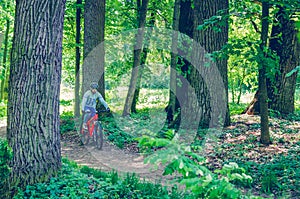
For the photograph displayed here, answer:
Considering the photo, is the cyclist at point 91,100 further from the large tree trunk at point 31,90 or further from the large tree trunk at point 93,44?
the large tree trunk at point 31,90

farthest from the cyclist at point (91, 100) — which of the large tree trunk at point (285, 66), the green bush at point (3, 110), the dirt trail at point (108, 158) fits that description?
the green bush at point (3, 110)

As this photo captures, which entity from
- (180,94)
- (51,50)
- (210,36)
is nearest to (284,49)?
(210,36)

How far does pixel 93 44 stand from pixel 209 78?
4.93m

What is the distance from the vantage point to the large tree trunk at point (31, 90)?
5.75 metres

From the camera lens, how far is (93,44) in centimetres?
1390

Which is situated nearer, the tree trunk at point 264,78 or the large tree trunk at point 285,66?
the tree trunk at point 264,78

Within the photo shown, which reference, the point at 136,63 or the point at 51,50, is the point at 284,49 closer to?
the point at 136,63

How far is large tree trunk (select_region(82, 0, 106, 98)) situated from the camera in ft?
45.4

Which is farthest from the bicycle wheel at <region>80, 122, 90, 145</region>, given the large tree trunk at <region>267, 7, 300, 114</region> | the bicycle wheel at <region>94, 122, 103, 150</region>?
the large tree trunk at <region>267, 7, 300, 114</region>

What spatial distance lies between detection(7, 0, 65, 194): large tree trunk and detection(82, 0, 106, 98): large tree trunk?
7947 mm

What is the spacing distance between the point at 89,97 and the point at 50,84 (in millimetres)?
4909

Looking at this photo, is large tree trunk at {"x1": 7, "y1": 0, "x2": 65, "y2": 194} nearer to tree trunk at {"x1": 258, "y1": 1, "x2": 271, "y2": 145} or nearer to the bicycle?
tree trunk at {"x1": 258, "y1": 1, "x2": 271, "y2": 145}

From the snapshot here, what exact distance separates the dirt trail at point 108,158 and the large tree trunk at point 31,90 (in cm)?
288

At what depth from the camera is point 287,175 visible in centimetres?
730
